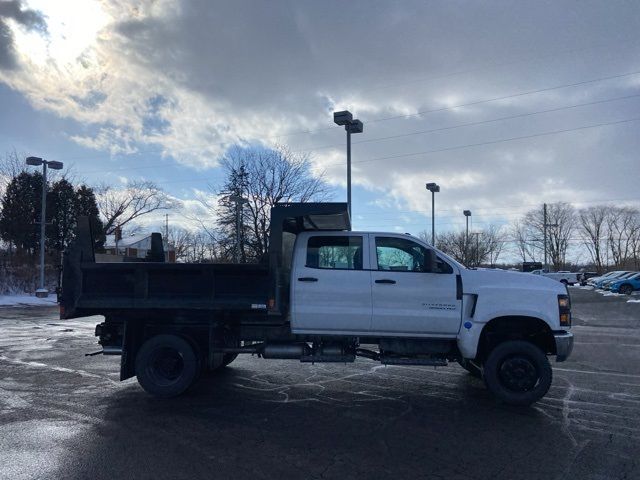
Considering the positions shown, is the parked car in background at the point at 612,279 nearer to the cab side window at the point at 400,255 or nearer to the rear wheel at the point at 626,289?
the rear wheel at the point at 626,289

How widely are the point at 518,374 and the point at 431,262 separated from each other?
1.86 m

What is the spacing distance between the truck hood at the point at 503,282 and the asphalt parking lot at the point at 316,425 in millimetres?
1542

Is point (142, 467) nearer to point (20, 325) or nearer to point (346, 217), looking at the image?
point (346, 217)

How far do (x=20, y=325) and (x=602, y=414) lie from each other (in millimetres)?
16678

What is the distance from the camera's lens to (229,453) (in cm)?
496

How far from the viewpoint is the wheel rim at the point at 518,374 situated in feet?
21.9

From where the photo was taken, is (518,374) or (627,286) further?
(627,286)

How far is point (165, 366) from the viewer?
7.30 metres

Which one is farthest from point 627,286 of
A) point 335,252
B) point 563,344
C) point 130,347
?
point 130,347

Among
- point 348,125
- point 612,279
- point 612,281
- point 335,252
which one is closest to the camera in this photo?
point 335,252

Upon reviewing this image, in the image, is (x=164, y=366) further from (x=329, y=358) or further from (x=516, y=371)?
(x=516, y=371)

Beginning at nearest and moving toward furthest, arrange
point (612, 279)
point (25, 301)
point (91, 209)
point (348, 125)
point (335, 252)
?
point (335, 252) → point (348, 125) → point (25, 301) → point (612, 279) → point (91, 209)

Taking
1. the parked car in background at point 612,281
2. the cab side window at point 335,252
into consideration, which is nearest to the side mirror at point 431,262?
the cab side window at point 335,252

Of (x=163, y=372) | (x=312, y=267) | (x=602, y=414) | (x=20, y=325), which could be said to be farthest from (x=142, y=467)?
(x=20, y=325)
